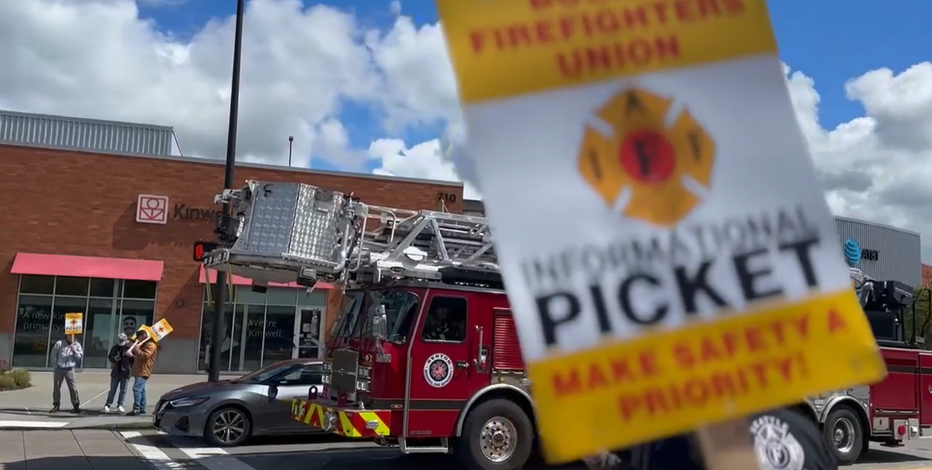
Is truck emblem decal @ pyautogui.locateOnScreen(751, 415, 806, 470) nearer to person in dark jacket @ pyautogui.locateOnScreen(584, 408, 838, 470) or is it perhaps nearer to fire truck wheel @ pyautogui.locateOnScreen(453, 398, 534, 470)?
person in dark jacket @ pyautogui.locateOnScreen(584, 408, 838, 470)

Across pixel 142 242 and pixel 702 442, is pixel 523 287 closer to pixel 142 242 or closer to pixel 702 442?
pixel 702 442

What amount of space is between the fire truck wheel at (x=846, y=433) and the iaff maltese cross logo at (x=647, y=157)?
11.1 metres

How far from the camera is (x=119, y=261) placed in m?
26.8

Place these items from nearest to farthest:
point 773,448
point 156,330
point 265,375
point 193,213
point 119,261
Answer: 1. point 773,448
2. point 265,375
3. point 156,330
4. point 119,261
5. point 193,213

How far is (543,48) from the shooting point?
2.11m

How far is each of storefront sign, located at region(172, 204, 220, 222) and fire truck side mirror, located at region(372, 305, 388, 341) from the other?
60.4ft

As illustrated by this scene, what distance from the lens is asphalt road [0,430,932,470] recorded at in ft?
37.0

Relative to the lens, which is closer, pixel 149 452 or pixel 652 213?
pixel 652 213

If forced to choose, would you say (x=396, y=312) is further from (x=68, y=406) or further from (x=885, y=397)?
(x=68, y=406)

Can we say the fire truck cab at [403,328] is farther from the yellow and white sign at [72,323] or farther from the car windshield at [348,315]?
the yellow and white sign at [72,323]

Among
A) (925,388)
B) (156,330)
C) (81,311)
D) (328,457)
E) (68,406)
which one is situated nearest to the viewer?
(328,457)

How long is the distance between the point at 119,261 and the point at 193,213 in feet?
8.56

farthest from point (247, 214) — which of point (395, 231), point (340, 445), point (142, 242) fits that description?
point (142, 242)

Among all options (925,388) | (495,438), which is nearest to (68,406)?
(495,438)
